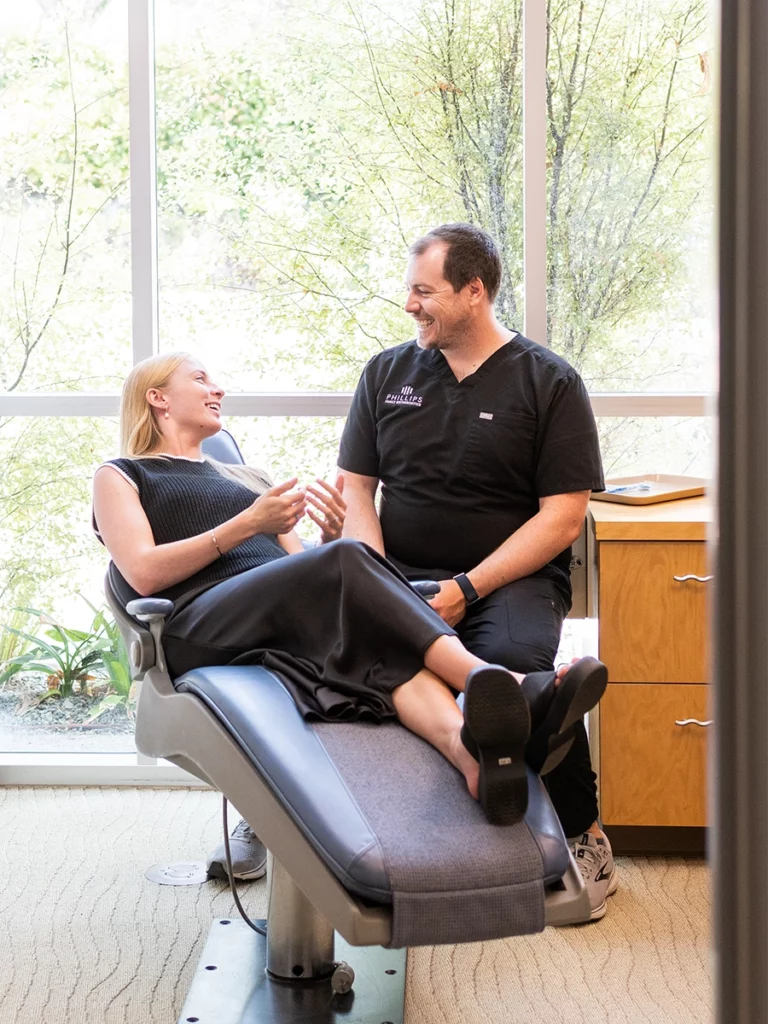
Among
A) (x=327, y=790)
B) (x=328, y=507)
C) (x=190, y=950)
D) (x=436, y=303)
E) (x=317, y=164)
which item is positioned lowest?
(x=190, y=950)

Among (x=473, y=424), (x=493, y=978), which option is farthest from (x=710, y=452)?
(x=473, y=424)

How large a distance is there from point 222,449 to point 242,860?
39.2 inches

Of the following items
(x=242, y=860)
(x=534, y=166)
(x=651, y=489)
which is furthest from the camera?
(x=534, y=166)

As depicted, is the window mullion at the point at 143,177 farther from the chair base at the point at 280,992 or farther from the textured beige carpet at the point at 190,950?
the chair base at the point at 280,992

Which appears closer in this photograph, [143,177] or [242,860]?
[242,860]

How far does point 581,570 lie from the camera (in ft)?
9.31

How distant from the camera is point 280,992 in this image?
Answer: 6.27 ft

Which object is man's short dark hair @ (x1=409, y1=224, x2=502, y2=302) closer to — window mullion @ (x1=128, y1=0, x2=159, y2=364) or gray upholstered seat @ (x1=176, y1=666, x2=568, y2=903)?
window mullion @ (x1=128, y1=0, x2=159, y2=364)

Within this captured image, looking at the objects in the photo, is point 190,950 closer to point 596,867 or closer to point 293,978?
point 293,978

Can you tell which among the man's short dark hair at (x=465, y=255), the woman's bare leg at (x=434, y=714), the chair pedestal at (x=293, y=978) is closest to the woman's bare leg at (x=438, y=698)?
the woman's bare leg at (x=434, y=714)

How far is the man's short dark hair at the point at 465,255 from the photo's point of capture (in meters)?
2.69

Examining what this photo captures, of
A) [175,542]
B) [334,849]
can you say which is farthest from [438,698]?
[175,542]

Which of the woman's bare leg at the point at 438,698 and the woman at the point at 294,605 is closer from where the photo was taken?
the woman at the point at 294,605

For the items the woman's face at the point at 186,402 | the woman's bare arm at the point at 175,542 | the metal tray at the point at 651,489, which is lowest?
the woman's bare arm at the point at 175,542
